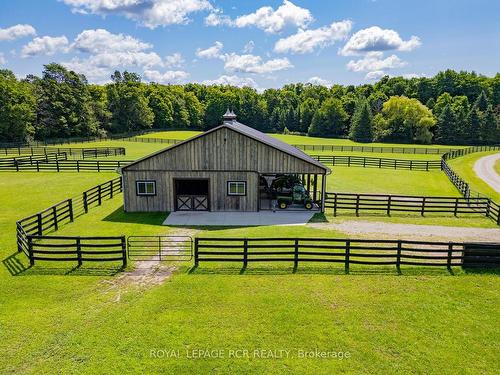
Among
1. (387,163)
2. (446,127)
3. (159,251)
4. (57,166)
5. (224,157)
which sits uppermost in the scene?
(446,127)

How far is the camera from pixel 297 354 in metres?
8.60

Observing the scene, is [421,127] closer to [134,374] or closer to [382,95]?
[382,95]

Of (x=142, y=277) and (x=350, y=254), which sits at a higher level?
(x=350, y=254)

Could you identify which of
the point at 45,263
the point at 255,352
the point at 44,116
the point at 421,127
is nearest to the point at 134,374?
the point at 255,352

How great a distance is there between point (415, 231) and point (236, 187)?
993 centimetres

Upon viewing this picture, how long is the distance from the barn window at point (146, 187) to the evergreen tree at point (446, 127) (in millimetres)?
76499

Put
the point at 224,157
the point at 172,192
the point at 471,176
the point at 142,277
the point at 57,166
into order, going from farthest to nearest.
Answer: the point at 471,176 → the point at 57,166 → the point at 172,192 → the point at 224,157 → the point at 142,277

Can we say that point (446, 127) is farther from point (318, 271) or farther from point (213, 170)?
point (318, 271)

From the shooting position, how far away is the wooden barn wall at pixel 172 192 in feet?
69.9

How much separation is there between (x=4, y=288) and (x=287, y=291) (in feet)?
30.0

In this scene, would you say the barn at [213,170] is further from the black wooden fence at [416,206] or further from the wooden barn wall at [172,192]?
the black wooden fence at [416,206]

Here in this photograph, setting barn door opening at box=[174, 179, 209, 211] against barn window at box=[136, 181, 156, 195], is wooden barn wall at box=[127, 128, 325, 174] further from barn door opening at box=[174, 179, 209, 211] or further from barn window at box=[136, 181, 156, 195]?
barn door opening at box=[174, 179, 209, 211]

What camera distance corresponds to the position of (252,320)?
9.95 meters

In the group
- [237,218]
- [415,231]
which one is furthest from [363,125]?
[237,218]
